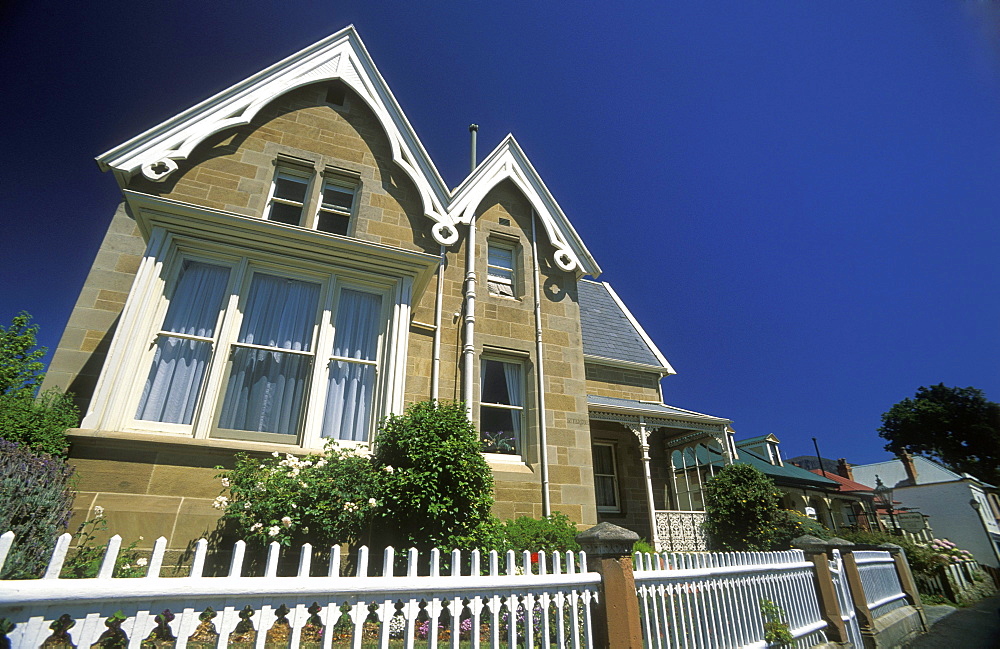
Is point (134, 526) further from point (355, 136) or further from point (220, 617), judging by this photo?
point (355, 136)

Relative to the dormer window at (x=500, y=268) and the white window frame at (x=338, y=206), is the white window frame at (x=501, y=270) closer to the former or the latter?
the dormer window at (x=500, y=268)

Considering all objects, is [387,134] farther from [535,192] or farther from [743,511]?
[743,511]

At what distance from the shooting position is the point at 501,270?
37.1ft

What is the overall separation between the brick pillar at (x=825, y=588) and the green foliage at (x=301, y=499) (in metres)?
6.87

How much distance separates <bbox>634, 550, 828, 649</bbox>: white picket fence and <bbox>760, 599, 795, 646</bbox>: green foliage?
56mm

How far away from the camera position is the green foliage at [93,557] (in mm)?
4492

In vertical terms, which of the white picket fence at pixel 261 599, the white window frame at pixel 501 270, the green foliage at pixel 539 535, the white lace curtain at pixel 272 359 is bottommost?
the white picket fence at pixel 261 599

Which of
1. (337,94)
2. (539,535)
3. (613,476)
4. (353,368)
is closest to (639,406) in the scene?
(613,476)

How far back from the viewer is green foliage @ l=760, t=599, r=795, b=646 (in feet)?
18.4

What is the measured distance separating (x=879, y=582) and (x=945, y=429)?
1890 inches

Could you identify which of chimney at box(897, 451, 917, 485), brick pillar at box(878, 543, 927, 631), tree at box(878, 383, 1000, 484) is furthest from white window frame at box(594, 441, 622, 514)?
chimney at box(897, 451, 917, 485)

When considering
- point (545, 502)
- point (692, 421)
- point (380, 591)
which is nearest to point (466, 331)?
point (545, 502)

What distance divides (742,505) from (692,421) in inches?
107

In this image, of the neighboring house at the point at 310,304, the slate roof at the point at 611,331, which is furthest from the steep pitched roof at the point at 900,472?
the neighboring house at the point at 310,304
